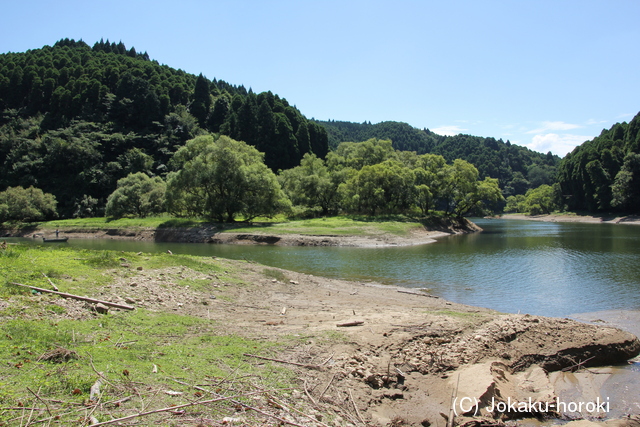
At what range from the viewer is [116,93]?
128375mm

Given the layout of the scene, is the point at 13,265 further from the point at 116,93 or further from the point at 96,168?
the point at 116,93

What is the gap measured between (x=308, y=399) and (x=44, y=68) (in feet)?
558

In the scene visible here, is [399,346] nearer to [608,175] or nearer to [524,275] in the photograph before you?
[524,275]

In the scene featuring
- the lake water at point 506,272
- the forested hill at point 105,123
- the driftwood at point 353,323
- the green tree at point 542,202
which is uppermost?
the forested hill at point 105,123

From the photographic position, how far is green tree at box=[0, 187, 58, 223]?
236 feet

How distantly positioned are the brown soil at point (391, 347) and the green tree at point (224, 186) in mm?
43413

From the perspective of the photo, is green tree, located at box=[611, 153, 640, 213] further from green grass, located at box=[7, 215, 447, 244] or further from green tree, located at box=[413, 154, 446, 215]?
green grass, located at box=[7, 215, 447, 244]

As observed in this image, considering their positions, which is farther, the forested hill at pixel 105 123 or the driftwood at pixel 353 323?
the forested hill at pixel 105 123

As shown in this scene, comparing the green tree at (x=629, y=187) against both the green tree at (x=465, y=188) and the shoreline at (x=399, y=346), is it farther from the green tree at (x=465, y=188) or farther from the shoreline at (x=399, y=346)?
the shoreline at (x=399, y=346)

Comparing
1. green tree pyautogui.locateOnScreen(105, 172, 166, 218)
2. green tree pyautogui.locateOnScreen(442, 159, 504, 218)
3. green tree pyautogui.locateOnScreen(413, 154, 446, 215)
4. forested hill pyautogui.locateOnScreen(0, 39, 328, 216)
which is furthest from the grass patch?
forested hill pyautogui.locateOnScreen(0, 39, 328, 216)

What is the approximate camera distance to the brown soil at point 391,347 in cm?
785

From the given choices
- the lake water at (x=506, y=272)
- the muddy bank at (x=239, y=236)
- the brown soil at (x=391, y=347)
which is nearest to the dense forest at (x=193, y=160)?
the muddy bank at (x=239, y=236)

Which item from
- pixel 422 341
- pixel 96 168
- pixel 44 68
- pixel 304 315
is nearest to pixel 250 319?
pixel 304 315

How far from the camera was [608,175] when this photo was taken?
4215 inches
